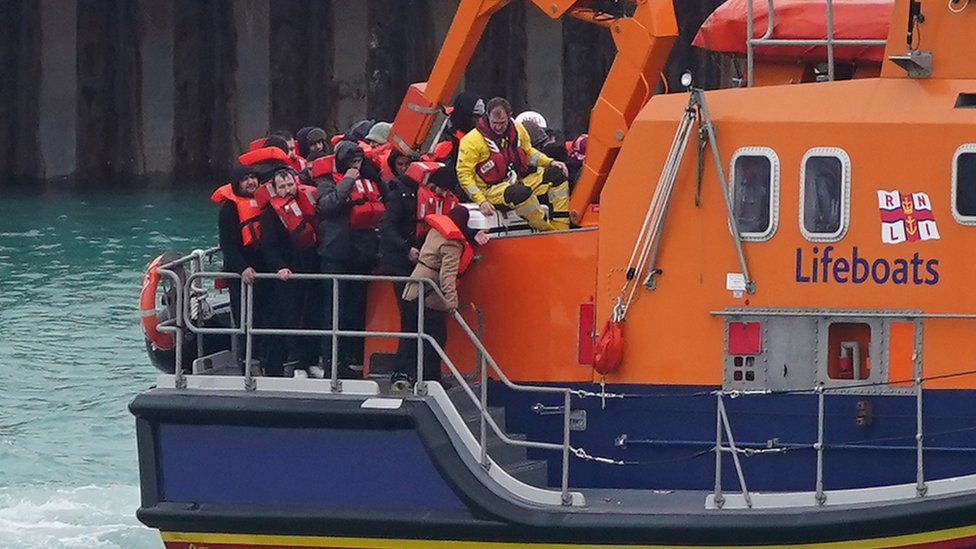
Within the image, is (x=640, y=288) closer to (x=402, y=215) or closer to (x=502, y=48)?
(x=402, y=215)

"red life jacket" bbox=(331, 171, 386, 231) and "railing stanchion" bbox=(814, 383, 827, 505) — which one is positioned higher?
"red life jacket" bbox=(331, 171, 386, 231)

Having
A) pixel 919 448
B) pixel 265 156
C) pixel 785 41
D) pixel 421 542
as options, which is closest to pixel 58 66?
pixel 265 156

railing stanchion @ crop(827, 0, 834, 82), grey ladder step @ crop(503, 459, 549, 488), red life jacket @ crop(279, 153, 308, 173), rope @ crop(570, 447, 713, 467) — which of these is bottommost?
grey ladder step @ crop(503, 459, 549, 488)

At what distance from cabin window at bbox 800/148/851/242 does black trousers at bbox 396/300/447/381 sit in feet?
6.18

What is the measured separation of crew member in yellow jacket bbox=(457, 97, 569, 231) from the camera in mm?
9188

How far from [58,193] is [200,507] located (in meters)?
18.0

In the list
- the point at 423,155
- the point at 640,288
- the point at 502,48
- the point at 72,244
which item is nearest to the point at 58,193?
the point at 72,244

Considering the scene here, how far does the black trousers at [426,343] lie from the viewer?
8.89 metres

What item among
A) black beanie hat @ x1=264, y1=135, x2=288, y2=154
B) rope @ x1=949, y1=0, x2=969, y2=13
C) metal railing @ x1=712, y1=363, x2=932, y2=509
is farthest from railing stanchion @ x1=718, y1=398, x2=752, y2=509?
black beanie hat @ x1=264, y1=135, x2=288, y2=154

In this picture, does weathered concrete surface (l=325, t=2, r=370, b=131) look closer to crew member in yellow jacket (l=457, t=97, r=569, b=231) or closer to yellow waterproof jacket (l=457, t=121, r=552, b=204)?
crew member in yellow jacket (l=457, t=97, r=569, b=231)

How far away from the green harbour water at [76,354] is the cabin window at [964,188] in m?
6.08

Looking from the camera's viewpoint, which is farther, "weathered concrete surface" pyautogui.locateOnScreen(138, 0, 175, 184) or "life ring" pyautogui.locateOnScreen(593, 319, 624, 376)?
"weathered concrete surface" pyautogui.locateOnScreen(138, 0, 175, 184)

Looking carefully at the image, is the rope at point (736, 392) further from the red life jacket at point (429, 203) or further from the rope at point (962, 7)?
the rope at point (962, 7)

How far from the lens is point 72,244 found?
75.2 ft
